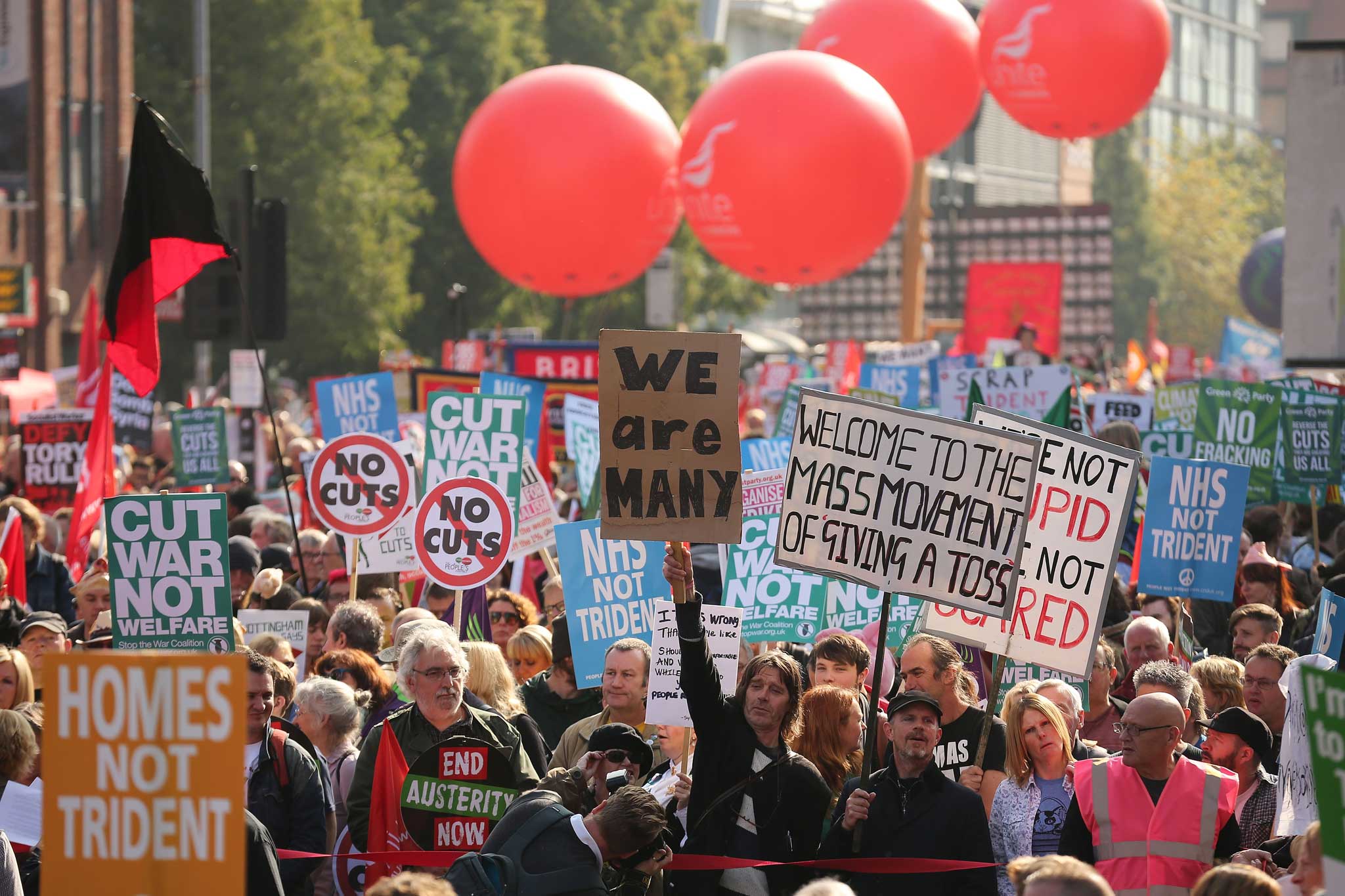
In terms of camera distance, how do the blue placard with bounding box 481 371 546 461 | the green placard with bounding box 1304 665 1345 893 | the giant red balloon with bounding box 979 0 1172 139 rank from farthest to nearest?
the giant red balloon with bounding box 979 0 1172 139 < the blue placard with bounding box 481 371 546 461 < the green placard with bounding box 1304 665 1345 893

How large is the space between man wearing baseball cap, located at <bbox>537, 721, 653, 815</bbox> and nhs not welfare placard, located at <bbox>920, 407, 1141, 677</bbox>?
137 cm

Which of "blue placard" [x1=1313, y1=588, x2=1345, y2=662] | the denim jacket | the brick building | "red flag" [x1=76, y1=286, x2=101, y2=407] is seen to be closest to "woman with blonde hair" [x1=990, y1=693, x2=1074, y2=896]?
the denim jacket

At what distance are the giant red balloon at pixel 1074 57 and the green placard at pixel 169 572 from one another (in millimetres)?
11081

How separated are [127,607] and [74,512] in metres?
4.04

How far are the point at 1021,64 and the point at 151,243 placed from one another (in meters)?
9.17

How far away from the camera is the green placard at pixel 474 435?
33.9 ft

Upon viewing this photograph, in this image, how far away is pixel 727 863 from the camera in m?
6.29

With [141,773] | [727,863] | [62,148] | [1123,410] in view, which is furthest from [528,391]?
[62,148]

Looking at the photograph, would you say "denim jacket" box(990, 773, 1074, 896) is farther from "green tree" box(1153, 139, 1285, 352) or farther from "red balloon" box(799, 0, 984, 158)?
"green tree" box(1153, 139, 1285, 352)

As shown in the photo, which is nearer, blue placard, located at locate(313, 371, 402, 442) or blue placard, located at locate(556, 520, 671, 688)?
blue placard, located at locate(556, 520, 671, 688)

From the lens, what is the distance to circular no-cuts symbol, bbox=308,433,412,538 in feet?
36.2

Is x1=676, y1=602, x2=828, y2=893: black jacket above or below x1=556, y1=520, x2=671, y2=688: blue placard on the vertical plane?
below

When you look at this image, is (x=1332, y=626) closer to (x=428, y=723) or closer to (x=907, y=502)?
(x=907, y=502)

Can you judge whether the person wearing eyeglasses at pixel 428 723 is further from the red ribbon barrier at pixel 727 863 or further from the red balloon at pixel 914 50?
the red balloon at pixel 914 50
